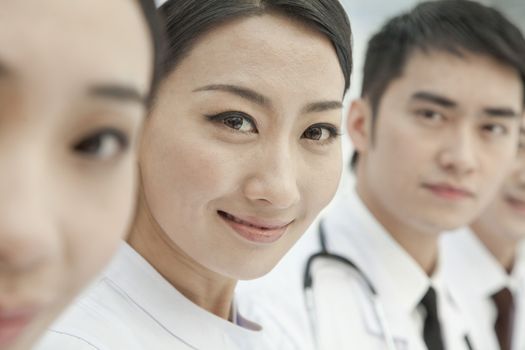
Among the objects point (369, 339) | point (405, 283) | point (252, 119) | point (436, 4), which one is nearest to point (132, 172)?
point (252, 119)

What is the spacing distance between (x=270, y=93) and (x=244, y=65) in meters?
0.04

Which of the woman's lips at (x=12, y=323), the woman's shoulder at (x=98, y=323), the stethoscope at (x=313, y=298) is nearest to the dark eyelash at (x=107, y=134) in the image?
the woman's lips at (x=12, y=323)

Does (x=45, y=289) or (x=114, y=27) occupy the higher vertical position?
(x=114, y=27)

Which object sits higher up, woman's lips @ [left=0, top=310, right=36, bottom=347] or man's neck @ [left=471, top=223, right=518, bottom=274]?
woman's lips @ [left=0, top=310, right=36, bottom=347]

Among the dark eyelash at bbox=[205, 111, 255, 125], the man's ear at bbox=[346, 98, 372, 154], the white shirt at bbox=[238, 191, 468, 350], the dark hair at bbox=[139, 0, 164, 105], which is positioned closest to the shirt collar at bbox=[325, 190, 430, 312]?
the white shirt at bbox=[238, 191, 468, 350]

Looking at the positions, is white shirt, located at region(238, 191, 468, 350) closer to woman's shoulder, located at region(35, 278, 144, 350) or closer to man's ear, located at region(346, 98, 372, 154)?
man's ear, located at region(346, 98, 372, 154)

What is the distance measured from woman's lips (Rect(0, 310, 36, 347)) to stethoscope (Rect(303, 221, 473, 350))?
0.76m

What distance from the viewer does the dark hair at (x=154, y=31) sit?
1.77 ft

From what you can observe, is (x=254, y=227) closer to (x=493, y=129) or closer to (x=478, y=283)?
(x=493, y=129)

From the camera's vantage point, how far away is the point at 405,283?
4.48 ft

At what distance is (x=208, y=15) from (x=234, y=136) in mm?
142

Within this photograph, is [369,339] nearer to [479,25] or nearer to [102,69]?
[479,25]

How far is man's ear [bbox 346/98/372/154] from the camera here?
142 centimetres

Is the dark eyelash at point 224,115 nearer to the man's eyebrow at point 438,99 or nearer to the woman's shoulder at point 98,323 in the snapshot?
the woman's shoulder at point 98,323
